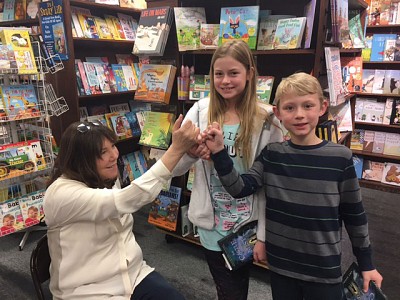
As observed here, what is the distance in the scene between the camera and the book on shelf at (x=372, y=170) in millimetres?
4227

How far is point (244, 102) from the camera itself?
4.64ft

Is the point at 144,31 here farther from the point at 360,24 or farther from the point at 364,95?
the point at 364,95

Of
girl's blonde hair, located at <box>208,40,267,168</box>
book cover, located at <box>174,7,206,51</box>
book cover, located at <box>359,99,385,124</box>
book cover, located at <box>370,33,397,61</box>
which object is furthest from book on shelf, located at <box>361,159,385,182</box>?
girl's blonde hair, located at <box>208,40,267,168</box>

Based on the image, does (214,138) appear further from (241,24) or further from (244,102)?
(241,24)

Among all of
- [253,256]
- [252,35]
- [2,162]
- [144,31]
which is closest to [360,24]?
[252,35]

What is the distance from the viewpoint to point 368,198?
3.88 metres

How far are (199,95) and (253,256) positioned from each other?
127 centimetres

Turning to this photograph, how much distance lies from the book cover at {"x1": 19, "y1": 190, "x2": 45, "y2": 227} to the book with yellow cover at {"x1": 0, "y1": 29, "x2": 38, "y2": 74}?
992 mm

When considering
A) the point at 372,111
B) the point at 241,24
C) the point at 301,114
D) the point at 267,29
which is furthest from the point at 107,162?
the point at 372,111

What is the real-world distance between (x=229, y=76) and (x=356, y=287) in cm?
96

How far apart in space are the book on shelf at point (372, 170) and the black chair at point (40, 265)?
4024mm

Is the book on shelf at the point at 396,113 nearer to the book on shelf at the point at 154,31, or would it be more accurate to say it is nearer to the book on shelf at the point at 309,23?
the book on shelf at the point at 309,23

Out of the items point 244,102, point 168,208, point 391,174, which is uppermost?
point 244,102

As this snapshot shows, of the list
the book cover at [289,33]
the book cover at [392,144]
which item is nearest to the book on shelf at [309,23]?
the book cover at [289,33]
